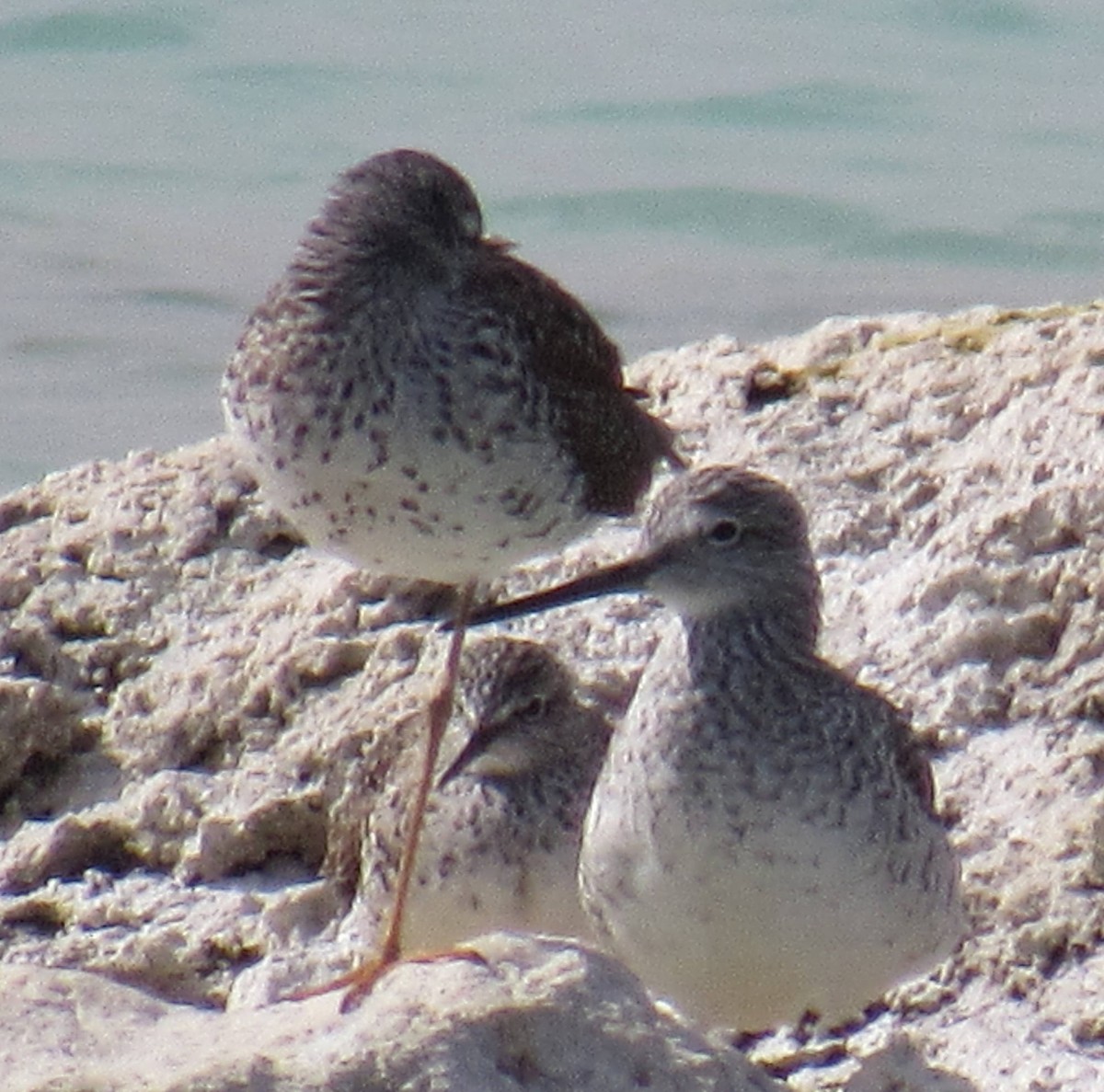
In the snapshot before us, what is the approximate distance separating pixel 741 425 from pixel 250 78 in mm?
8826

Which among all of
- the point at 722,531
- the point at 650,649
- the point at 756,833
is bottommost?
the point at 650,649

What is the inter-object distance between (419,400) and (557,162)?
900 centimetres

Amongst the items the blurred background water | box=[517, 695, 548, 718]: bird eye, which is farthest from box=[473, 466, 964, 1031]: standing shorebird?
the blurred background water

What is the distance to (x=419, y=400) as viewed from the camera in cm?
668

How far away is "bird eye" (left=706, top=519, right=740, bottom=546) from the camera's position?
21.2ft

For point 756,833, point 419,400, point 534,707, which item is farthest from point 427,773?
point 756,833

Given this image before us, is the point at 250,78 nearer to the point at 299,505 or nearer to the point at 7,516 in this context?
the point at 7,516

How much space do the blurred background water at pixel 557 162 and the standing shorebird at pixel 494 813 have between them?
6.14 metres

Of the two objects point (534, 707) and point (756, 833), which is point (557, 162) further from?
point (756, 833)

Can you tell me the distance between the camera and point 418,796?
22.6 feet

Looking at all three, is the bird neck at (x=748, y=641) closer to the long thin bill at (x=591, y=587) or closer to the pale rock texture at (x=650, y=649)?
the long thin bill at (x=591, y=587)

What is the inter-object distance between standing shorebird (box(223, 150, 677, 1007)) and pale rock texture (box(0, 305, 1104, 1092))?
53 cm

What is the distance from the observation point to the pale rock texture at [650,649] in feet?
20.9

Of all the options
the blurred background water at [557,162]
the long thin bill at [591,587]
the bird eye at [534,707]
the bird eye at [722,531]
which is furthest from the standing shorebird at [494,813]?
the blurred background water at [557,162]
